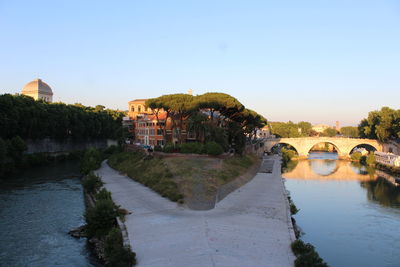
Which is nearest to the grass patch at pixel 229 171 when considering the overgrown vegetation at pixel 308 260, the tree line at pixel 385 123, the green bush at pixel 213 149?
the green bush at pixel 213 149

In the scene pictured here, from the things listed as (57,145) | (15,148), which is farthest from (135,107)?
(15,148)

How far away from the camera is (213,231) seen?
22766 millimetres

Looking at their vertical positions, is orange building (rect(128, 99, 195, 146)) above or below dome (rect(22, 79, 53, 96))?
below

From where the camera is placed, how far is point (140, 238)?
21.5 m

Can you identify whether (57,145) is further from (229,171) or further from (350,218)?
(350,218)

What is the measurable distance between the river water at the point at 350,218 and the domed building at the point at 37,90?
10440 cm

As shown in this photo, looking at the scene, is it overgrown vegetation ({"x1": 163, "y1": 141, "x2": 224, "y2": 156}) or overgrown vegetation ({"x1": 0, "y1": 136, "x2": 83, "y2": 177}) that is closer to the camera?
overgrown vegetation ({"x1": 163, "y1": 141, "x2": 224, "y2": 156})

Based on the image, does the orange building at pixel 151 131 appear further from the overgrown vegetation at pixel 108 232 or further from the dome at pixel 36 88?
the dome at pixel 36 88

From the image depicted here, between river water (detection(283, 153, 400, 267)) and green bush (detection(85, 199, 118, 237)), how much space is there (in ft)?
50.4

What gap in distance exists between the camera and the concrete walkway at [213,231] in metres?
18.4

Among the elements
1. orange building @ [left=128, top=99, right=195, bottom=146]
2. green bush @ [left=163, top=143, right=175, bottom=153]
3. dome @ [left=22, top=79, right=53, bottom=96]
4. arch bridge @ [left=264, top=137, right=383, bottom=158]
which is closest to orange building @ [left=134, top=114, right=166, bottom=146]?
orange building @ [left=128, top=99, right=195, bottom=146]

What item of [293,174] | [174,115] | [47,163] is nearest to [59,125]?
[47,163]

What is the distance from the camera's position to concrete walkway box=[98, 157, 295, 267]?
60.4 ft

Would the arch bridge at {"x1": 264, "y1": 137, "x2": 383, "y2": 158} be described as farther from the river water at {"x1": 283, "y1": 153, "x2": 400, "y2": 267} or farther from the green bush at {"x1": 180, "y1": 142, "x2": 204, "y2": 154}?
the green bush at {"x1": 180, "y1": 142, "x2": 204, "y2": 154}
